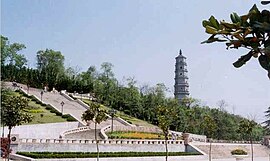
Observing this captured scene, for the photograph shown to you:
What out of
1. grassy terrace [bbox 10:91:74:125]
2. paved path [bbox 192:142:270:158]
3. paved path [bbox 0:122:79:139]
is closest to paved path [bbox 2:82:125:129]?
grassy terrace [bbox 10:91:74:125]

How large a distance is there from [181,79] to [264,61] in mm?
69904

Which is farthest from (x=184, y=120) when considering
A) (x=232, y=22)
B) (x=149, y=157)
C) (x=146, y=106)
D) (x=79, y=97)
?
(x=232, y=22)

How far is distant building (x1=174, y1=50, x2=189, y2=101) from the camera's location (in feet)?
233

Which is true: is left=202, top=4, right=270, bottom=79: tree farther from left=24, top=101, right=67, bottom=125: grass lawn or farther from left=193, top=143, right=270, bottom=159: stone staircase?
left=24, top=101, right=67, bottom=125: grass lawn

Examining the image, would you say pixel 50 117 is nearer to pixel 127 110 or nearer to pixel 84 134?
pixel 84 134

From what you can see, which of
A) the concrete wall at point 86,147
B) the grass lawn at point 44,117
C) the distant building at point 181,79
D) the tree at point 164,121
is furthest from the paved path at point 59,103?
the distant building at point 181,79

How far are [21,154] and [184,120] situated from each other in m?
28.5

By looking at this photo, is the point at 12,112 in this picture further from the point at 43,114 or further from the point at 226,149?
the point at 226,149

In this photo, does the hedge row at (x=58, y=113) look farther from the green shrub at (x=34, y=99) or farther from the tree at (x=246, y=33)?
the tree at (x=246, y=33)

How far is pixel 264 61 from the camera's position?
1.74 m

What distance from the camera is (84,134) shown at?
30.4 m

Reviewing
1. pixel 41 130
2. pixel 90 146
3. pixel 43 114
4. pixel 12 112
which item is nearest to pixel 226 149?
Result: pixel 90 146

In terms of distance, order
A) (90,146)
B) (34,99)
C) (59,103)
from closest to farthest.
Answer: (90,146) < (34,99) < (59,103)

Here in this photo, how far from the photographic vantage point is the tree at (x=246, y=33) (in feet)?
5.64
